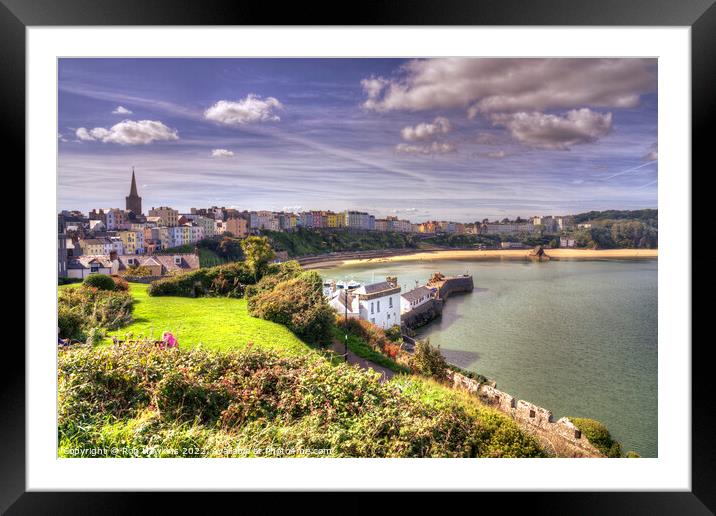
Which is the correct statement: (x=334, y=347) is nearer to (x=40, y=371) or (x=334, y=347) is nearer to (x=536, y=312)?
(x=536, y=312)

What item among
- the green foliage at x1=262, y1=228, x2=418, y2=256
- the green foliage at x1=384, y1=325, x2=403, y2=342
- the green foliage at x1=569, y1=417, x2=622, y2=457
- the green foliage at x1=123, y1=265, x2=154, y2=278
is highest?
the green foliage at x1=262, y1=228, x2=418, y2=256

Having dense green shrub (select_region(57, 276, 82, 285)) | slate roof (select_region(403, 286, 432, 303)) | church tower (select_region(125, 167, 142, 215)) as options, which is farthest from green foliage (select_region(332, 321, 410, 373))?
dense green shrub (select_region(57, 276, 82, 285))

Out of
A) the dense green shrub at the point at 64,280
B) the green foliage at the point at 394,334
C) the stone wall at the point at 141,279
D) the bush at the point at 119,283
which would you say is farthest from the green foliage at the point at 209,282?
the green foliage at the point at 394,334

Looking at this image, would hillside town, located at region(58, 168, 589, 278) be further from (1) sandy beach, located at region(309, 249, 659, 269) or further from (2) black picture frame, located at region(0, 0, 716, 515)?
(2) black picture frame, located at region(0, 0, 716, 515)

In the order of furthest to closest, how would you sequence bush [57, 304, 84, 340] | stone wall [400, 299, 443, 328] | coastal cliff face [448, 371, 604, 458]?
stone wall [400, 299, 443, 328] → bush [57, 304, 84, 340] → coastal cliff face [448, 371, 604, 458]

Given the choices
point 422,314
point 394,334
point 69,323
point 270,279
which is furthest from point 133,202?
point 422,314

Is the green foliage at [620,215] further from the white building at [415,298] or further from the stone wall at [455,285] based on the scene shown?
the white building at [415,298]
